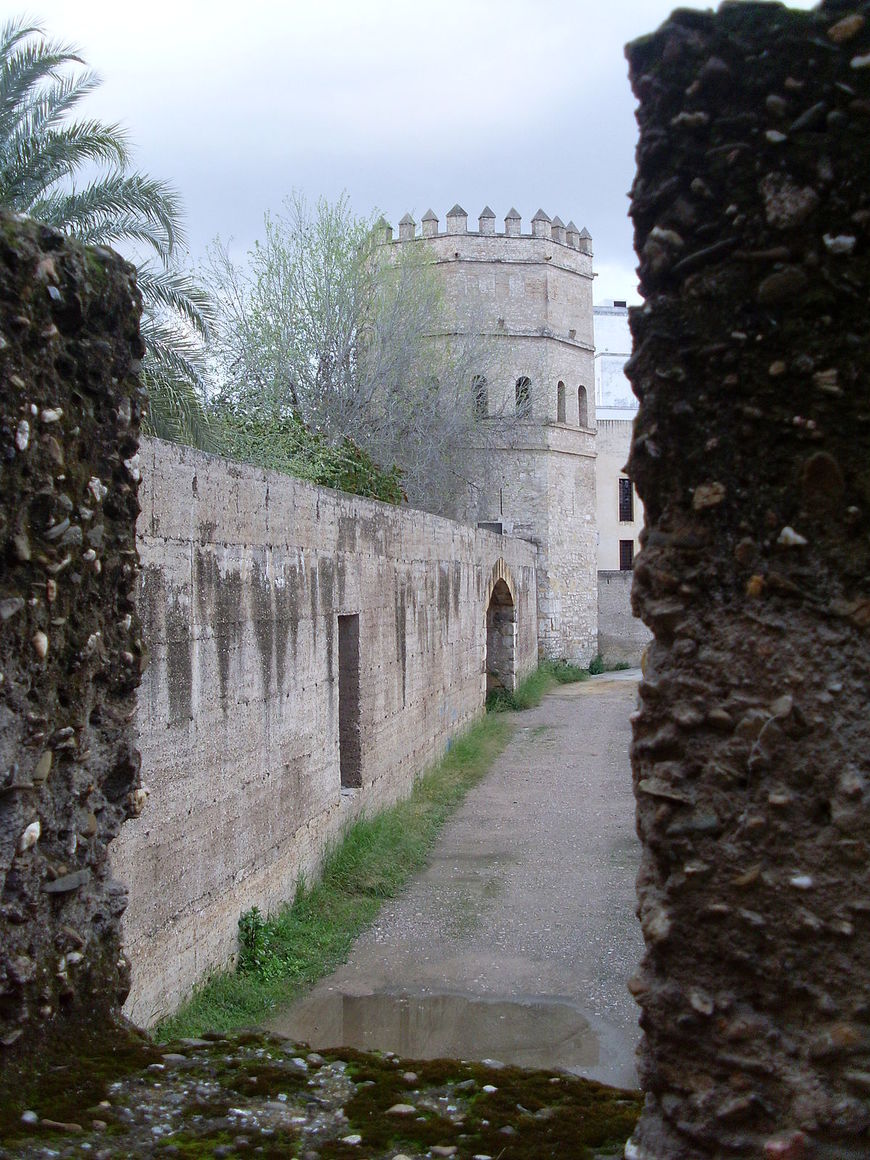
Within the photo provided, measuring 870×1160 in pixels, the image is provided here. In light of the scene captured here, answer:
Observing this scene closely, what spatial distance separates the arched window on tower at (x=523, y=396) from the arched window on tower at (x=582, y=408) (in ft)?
6.17

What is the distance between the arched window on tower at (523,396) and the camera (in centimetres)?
2655

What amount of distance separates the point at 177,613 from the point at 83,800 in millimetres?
2173

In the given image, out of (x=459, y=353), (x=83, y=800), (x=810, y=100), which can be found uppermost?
(x=459, y=353)

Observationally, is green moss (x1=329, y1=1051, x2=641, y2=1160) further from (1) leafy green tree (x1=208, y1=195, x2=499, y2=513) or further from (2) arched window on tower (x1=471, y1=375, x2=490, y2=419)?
(2) arched window on tower (x1=471, y1=375, x2=490, y2=419)

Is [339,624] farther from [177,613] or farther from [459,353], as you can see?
[459,353]

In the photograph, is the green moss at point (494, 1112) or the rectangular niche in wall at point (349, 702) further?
the rectangular niche in wall at point (349, 702)

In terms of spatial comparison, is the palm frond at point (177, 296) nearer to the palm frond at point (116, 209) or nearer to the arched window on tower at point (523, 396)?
the palm frond at point (116, 209)

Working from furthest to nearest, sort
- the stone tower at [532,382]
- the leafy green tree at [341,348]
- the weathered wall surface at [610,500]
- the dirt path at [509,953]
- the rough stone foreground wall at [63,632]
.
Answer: the weathered wall surface at [610,500]
the stone tower at [532,382]
the leafy green tree at [341,348]
the dirt path at [509,953]
the rough stone foreground wall at [63,632]

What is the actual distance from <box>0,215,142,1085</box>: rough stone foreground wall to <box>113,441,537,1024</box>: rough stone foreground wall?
4.73ft

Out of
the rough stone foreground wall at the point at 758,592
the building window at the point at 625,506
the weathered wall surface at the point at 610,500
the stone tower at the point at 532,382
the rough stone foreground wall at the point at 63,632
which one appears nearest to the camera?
the rough stone foreground wall at the point at 758,592

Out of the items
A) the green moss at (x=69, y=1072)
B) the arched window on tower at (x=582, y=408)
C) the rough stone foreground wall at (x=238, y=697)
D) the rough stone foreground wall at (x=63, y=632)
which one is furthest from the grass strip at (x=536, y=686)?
the green moss at (x=69, y=1072)

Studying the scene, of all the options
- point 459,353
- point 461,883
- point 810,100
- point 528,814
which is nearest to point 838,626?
point 810,100

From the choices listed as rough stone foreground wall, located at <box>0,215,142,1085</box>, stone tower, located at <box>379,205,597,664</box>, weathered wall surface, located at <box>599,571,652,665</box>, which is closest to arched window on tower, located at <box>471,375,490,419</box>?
stone tower, located at <box>379,205,597,664</box>

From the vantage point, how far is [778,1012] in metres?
2.36
